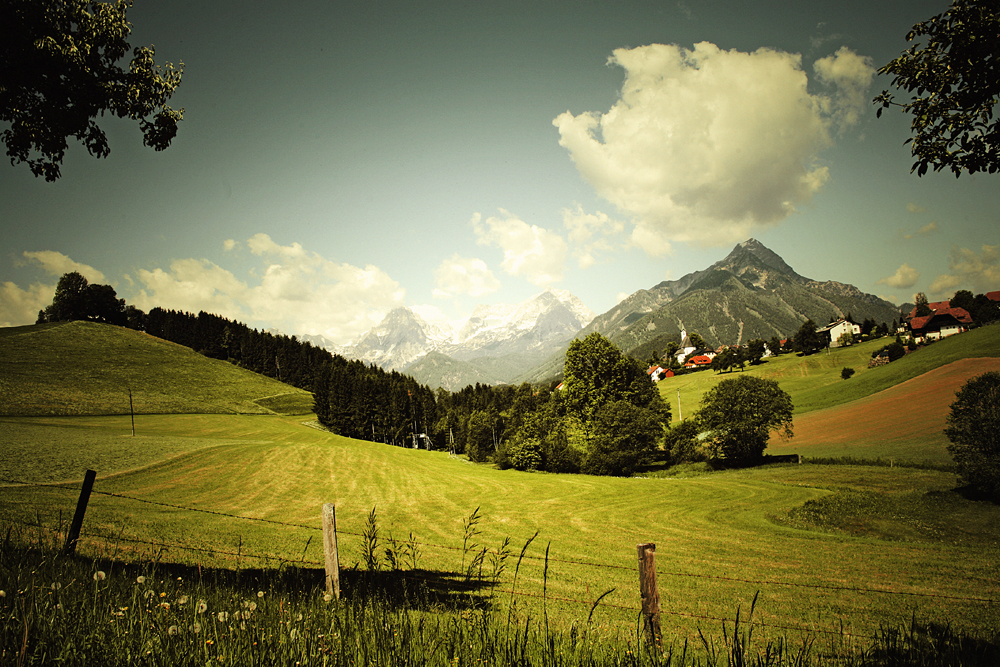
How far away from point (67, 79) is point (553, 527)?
2838 cm

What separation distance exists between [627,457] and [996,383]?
33.1m

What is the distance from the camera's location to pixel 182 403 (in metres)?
76.1

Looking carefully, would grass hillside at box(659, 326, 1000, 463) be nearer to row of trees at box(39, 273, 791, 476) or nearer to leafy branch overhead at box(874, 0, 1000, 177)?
row of trees at box(39, 273, 791, 476)

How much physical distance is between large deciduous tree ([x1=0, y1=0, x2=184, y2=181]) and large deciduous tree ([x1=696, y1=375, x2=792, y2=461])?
2145 inches

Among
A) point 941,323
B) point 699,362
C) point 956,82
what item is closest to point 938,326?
point 941,323

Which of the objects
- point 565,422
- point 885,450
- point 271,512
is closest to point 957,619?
→ point 271,512

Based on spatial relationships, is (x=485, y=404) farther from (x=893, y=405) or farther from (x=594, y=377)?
(x=893, y=405)

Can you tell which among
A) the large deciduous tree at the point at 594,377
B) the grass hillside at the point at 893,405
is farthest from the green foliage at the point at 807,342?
the large deciduous tree at the point at 594,377

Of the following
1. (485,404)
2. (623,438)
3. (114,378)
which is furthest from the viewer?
(485,404)

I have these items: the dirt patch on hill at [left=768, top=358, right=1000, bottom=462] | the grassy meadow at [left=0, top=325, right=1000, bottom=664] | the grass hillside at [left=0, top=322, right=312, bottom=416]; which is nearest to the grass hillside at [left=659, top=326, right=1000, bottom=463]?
the dirt patch on hill at [left=768, top=358, right=1000, bottom=462]

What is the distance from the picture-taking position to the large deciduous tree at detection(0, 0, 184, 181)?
24.7 feet

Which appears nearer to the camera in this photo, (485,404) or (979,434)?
(979,434)

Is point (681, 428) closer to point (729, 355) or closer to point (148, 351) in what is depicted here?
point (729, 355)

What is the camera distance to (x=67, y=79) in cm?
845
